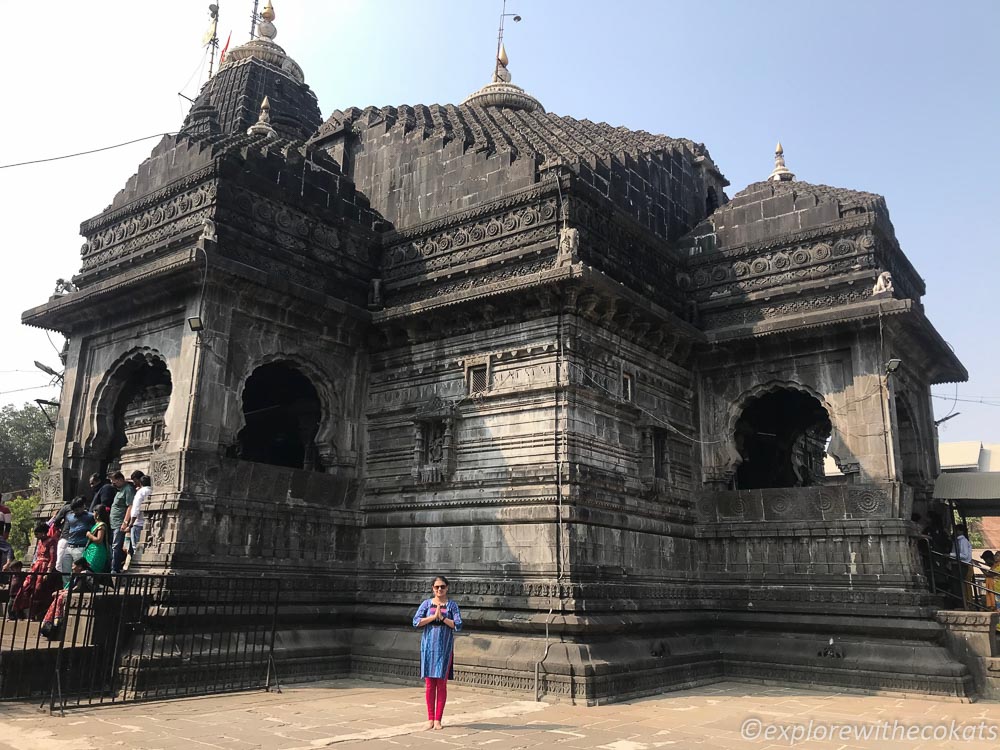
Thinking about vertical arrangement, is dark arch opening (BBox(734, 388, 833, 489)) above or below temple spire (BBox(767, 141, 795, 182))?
below

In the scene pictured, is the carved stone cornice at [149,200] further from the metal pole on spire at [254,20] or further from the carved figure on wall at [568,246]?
the metal pole on spire at [254,20]

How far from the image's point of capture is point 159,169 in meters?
15.3

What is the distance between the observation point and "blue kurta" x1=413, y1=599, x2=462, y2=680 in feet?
29.1

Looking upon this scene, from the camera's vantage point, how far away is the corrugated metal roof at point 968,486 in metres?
16.2

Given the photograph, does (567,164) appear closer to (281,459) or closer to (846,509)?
(846,509)

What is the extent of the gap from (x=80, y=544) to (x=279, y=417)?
5928 millimetres

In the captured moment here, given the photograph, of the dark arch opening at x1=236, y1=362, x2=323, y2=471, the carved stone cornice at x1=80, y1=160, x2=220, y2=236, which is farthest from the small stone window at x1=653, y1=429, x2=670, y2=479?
the carved stone cornice at x1=80, y1=160, x2=220, y2=236

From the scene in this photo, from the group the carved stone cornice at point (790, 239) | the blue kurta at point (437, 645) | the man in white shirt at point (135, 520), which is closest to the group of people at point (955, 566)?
the carved stone cornice at point (790, 239)

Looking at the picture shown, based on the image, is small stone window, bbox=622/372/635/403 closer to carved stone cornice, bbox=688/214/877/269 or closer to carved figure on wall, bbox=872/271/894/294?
carved stone cornice, bbox=688/214/877/269

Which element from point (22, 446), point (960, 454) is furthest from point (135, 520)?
point (22, 446)

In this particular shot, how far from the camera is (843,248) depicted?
15.4 meters

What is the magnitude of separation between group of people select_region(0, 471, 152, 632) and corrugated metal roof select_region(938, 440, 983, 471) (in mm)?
28876

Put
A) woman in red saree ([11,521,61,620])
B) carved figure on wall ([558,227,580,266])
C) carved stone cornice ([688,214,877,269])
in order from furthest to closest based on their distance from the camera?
carved stone cornice ([688,214,877,269])
carved figure on wall ([558,227,580,266])
woman in red saree ([11,521,61,620])

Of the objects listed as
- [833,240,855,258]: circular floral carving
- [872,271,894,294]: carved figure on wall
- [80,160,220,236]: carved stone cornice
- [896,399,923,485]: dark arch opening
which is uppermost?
[80,160,220,236]: carved stone cornice
